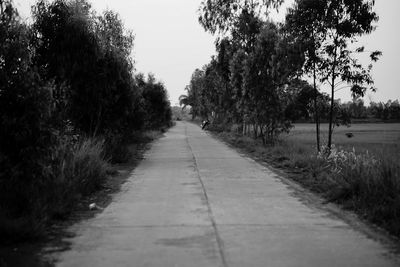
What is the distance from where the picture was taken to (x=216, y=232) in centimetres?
663

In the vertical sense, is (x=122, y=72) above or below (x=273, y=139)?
above

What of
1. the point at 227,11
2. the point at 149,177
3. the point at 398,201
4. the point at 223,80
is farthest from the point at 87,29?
the point at 223,80

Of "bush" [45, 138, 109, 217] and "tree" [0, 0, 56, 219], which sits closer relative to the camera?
"tree" [0, 0, 56, 219]

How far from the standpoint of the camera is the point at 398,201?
23.5ft

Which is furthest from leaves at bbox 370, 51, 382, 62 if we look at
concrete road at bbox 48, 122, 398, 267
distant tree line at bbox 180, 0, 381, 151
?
concrete road at bbox 48, 122, 398, 267

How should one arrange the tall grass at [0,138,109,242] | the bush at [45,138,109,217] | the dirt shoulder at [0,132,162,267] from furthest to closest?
1. the bush at [45,138,109,217]
2. the tall grass at [0,138,109,242]
3. the dirt shoulder at [0,132,162,267]

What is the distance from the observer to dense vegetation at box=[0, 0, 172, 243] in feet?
22.9

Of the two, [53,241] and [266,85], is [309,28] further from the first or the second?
[53,241]

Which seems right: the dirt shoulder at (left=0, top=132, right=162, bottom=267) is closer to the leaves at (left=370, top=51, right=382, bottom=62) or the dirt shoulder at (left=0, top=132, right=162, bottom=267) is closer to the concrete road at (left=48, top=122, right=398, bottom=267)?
the concrete road at (left=48, top=122, right=398, bottom=267)

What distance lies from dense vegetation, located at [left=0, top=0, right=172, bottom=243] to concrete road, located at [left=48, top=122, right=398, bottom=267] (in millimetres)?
955

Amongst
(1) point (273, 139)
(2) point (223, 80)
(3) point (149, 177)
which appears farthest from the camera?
(2) point (223, 80)

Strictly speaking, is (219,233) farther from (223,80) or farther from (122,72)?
(223,80)

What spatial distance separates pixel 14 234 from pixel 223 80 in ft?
107

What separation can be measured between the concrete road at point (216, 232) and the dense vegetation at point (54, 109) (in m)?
0.96
